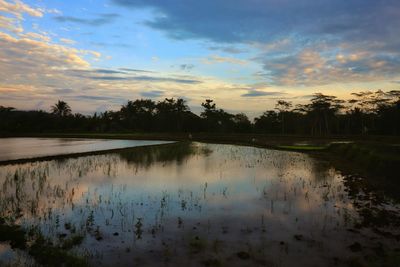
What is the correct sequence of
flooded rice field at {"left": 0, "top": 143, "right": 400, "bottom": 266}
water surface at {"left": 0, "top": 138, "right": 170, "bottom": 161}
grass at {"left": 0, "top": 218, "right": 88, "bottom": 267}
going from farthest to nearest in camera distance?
water surface at {"left": 0, "top": 138, "right": 170, "bottom": 161} → flooded rice field at {"left": 0, "top": 143, "right": 400, "bottom": 266} → grass at {"left": 0, "top": 218, "right": 88, "bottom": 267}

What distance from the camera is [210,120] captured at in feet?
239

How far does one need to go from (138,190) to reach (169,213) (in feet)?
10.6

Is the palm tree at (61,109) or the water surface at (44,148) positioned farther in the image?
the palm tree at (61,109)

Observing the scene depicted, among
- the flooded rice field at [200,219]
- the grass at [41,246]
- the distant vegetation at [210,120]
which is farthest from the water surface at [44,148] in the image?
the distant vegetation at [210,120]

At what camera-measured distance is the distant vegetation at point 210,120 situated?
6072cm

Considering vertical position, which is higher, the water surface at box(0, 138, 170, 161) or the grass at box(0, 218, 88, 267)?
the water surface at box(0, 138, 170, 161)

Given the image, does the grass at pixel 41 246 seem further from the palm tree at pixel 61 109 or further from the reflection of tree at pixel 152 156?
the palm tree at pixel 61 109

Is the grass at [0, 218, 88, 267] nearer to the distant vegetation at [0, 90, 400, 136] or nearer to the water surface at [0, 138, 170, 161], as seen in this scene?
the water surface at [0, 138, 170, 161]

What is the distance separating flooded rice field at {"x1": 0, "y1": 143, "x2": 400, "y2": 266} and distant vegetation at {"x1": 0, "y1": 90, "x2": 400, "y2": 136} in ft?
165

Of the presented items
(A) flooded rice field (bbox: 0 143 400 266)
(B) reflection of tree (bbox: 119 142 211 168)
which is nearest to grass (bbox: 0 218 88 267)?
(A) flooded rice field (bbox: 0 143 400 266)

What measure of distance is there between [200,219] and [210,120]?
64.6 meters

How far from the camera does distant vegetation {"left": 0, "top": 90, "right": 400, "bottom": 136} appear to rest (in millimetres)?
60719

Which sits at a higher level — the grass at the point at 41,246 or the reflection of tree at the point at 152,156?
the reflection of tree at the point at 152,156

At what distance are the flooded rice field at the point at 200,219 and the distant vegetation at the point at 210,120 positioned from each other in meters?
50.3
